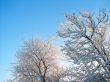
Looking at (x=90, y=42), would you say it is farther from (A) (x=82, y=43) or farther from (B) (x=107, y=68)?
(B) (x=107, y=68)

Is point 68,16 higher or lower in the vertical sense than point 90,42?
higher

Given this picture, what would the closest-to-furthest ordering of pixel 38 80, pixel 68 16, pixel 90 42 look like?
1. pixel 90 42
2. pixel 68 16
3. pixel 38 80

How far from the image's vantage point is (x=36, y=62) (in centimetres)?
3678

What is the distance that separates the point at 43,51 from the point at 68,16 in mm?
11515

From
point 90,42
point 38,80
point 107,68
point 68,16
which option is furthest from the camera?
point 38,80

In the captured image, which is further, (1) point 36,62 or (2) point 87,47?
(1) point 36,62

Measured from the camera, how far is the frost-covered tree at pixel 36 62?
36.5 metres

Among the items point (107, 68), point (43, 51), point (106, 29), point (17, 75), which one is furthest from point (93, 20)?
point (17, 75)

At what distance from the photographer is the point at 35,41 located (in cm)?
3822

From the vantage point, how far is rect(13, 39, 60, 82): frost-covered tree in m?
36.5

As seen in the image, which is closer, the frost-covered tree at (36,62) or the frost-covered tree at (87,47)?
the frost-covered tree at (87,47)

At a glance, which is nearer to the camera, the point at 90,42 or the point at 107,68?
the point at 107,68

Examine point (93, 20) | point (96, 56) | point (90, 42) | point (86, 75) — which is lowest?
point (86, 75)

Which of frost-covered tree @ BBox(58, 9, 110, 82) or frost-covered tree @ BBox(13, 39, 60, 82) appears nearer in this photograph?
frost-covered tree @ BBox(58, 9, 110, 82)
